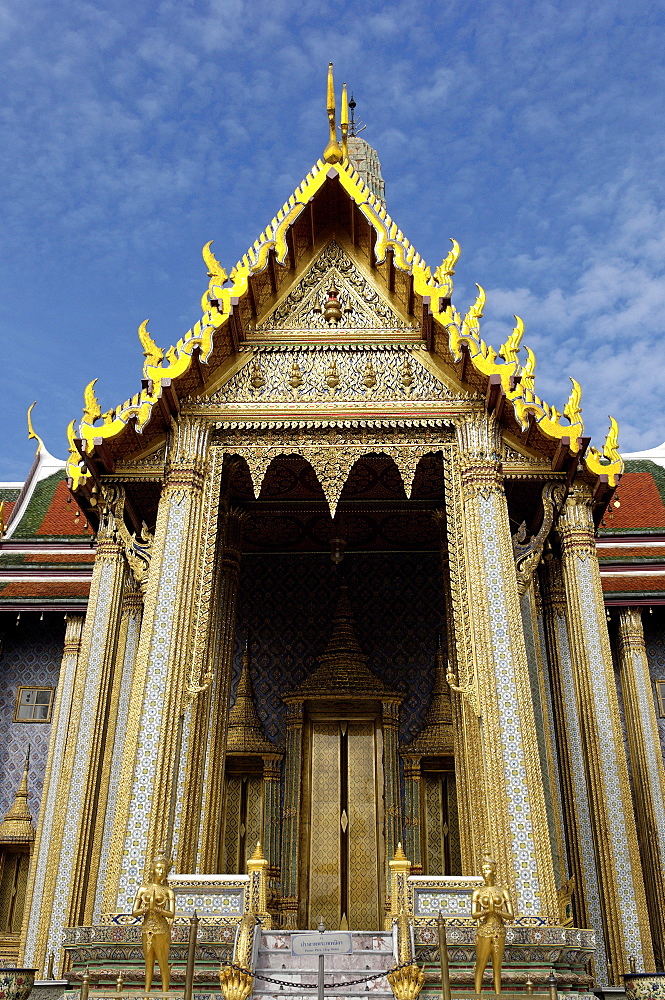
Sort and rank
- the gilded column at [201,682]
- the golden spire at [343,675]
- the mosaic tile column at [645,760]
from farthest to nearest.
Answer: the golden spire at [343,675] → the mosaic tile column at [645,760] → the gilded column at [201,682]

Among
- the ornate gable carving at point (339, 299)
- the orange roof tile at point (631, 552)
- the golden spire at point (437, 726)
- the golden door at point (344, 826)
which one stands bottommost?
the golden door at point (344, 826)

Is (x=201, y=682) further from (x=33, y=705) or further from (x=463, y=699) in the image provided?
(x=33, y=705)

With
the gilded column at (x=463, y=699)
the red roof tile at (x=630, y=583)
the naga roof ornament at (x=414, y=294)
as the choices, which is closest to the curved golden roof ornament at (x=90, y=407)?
the naga roof ornament at (x=414, y=294)

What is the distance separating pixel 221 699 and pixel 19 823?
12.4ft

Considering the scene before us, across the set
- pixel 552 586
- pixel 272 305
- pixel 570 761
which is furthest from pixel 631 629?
pixel 272 305

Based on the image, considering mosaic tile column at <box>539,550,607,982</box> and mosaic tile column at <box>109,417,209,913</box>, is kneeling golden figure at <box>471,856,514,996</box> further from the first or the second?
mosaic tile column at <box>109,417,209,913</box>

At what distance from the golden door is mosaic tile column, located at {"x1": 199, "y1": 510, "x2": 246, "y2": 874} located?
1.38 m

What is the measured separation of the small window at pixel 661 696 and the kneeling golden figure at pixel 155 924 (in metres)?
7.93

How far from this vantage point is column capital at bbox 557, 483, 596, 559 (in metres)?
9.84

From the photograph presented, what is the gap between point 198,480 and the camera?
934cm

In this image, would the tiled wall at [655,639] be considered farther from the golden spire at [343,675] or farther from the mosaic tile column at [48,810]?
the mosaic tile column at [48,810]

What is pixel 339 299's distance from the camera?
10.5m

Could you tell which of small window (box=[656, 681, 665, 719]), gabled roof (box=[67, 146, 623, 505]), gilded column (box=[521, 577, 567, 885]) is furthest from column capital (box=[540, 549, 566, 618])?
small window (box=[656, 681, 665, 719])

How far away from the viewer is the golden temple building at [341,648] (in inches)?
321
